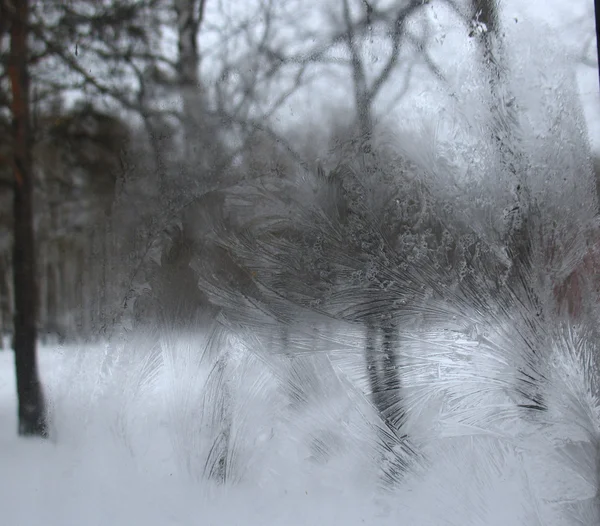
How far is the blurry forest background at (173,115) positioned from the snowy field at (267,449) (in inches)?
9.1

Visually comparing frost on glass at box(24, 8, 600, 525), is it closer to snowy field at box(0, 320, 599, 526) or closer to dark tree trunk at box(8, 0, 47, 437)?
snowy field at box(0, 320, 599, 526)

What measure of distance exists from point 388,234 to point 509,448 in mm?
754

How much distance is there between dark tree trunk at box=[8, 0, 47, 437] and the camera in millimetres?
1935

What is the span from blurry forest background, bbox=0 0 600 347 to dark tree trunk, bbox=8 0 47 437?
3 centimetres

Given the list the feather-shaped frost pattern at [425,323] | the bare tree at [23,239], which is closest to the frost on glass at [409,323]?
the feather-shaped frost pattern at [425,323]

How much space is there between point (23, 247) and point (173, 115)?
0.79m

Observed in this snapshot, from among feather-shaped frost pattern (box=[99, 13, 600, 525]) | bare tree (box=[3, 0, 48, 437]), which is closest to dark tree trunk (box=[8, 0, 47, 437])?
bare tree (box=[3, 0, 48, 437])

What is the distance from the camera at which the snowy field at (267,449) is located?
5.05ft

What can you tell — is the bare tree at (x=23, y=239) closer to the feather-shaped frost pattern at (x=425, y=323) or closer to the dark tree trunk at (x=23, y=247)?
the dark tree trunk at (x=23, y=247)

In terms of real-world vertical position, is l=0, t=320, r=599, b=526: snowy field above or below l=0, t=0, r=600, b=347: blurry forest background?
below

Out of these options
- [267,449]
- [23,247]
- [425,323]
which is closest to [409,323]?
[425,323]

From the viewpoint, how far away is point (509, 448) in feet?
5.07

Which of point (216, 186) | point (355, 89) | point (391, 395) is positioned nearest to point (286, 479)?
point (391, 395)

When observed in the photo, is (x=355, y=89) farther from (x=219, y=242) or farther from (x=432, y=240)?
(x=219, y=242)
